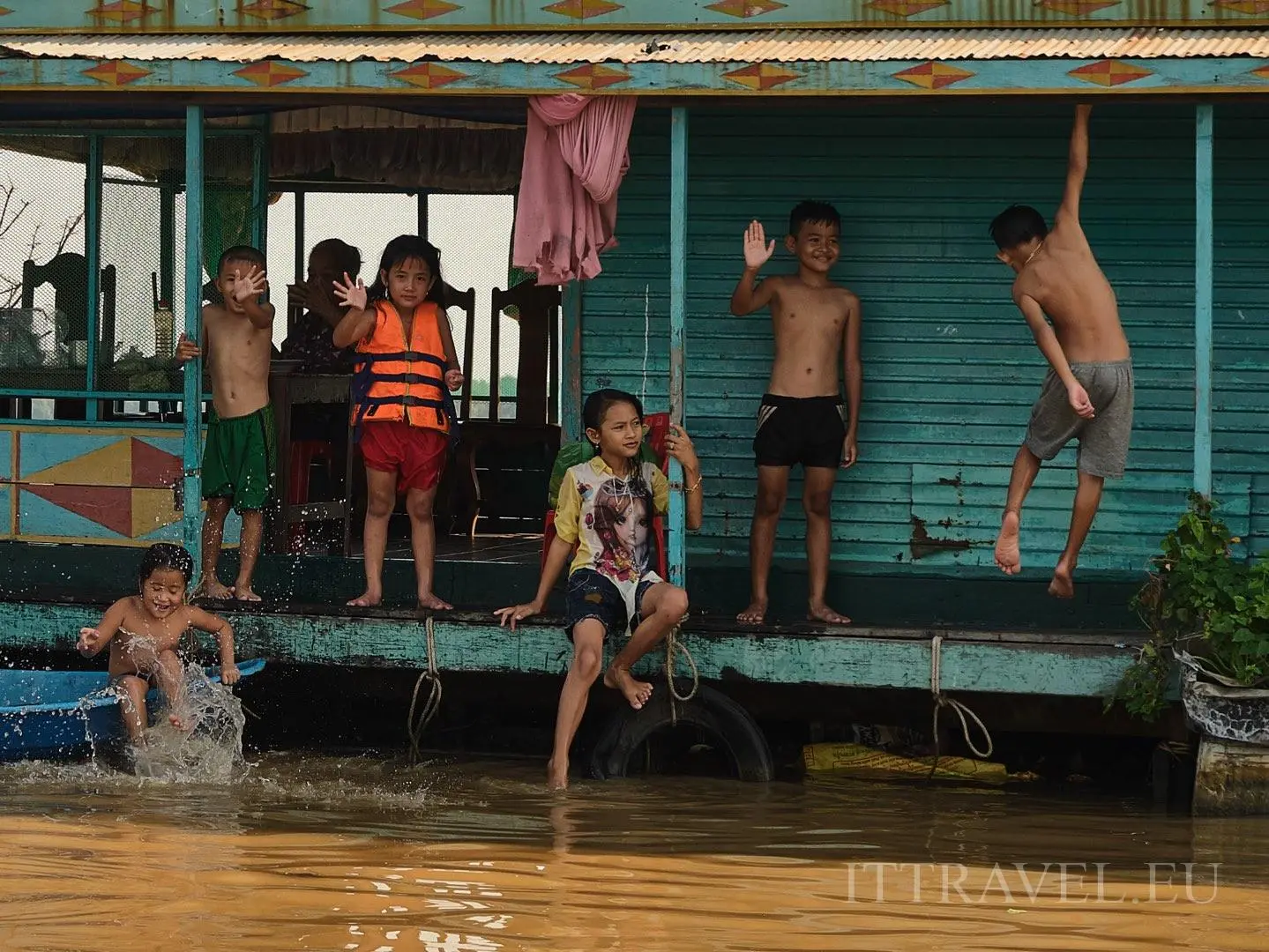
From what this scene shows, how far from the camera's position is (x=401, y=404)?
27.4ft

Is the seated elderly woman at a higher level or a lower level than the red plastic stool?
higher

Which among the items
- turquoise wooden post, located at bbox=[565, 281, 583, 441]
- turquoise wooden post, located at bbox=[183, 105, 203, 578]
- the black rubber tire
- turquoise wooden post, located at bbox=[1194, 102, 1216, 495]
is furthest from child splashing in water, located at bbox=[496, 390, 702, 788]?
turquoise wooden post, located at bbox=[1194, 102, 1216, 495]

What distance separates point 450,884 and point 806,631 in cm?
245

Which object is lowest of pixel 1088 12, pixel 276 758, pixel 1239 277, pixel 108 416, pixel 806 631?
pixel 276 758

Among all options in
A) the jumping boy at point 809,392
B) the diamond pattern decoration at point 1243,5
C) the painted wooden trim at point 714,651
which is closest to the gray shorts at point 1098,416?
the painted wooden trim at point 714,651

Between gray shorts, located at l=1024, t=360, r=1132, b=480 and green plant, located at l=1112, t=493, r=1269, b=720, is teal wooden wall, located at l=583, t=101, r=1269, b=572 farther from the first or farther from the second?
green plant, located at l=1112, t=493, r=1269, b=720

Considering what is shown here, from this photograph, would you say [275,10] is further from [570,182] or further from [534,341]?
[534,341]

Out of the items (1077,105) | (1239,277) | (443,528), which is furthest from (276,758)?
(1239,277)

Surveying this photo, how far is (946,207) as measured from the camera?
29.8ft

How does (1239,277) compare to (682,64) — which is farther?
(1239,277)

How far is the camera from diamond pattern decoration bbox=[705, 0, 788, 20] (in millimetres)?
8977

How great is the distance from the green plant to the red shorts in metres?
3.25

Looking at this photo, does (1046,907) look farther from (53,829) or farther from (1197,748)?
(53,829)

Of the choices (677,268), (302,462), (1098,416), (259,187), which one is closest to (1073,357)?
(1098,416)
